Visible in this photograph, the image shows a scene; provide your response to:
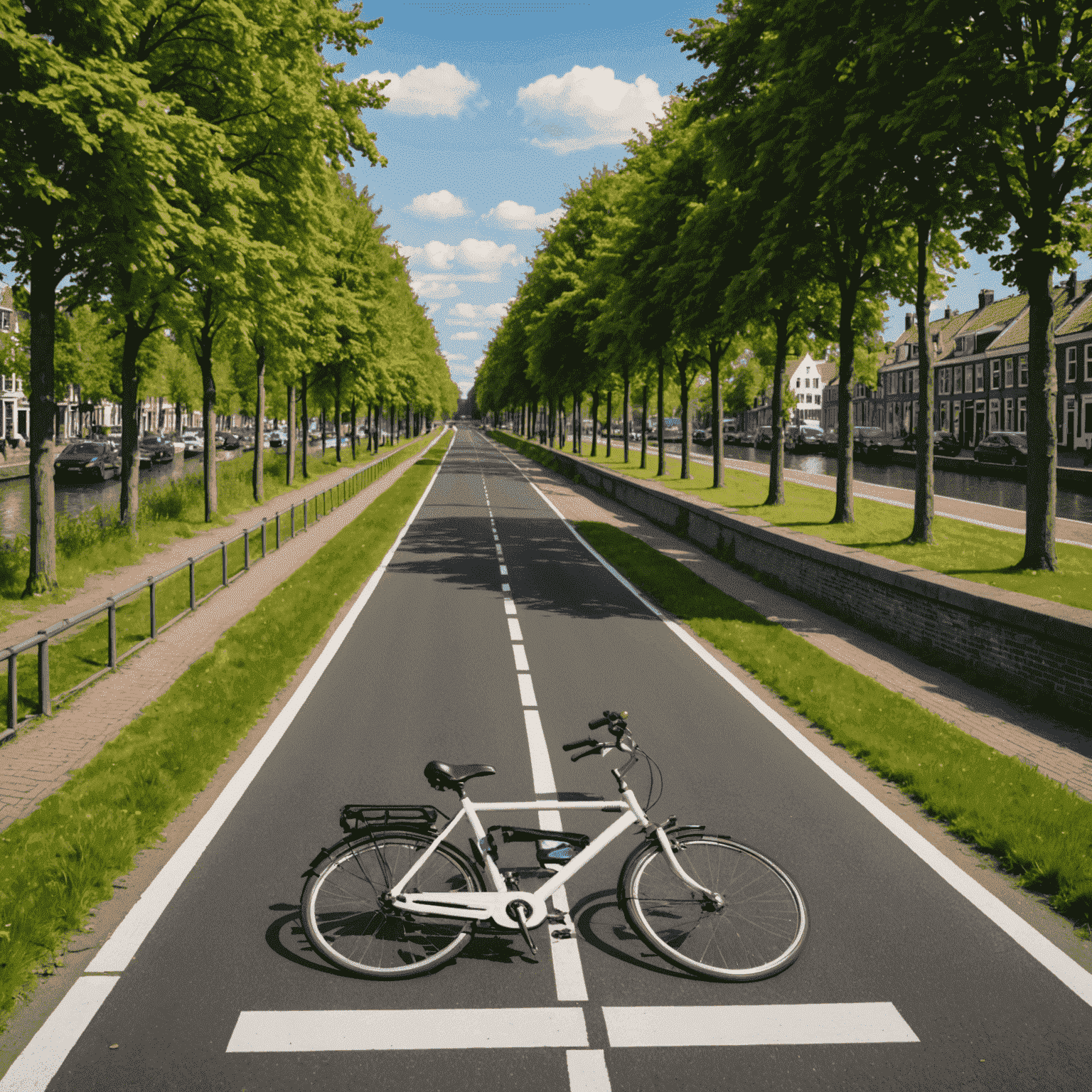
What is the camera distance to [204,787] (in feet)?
21.8

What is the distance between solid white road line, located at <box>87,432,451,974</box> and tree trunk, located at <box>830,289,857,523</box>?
12.4 m

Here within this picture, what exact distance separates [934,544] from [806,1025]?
13402 millimetres

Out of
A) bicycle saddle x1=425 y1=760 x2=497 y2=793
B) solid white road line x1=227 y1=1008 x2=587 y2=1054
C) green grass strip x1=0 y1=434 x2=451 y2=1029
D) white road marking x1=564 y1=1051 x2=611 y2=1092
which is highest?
bicycle saddle x1=425 y1=760 x2=497 y2=793

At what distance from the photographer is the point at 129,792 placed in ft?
20.6

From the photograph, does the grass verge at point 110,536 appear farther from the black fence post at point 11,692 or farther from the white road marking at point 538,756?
the white road marking at point 538,756

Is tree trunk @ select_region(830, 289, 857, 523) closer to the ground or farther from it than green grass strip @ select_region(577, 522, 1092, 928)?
farther from it

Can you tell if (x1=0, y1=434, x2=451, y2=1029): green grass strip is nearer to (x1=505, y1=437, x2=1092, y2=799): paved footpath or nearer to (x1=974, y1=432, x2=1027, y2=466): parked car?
(x1=505, y1=437, x2=1092, y2=799): paved footpath

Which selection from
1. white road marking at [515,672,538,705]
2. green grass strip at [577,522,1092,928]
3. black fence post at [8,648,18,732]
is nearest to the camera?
green grass strip at [577,522,1092,928]

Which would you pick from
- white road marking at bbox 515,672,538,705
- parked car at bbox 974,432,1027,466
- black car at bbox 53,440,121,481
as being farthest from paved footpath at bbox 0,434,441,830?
parked car at bbox 974,432,1027,466

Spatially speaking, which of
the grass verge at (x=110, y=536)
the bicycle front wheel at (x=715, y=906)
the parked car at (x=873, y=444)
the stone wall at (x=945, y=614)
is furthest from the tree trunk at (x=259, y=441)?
the parked car at (x=873, y=444)

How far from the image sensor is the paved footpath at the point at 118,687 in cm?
671

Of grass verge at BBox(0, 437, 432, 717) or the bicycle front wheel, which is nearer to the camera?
A: the bicycle front wheel

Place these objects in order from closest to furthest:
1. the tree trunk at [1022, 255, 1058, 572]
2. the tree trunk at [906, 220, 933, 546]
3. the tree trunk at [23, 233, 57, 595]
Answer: the tree trunk at [1022, 255, 1058, 572], the tree trunk at [23, 233, 57, 595], the tree trunk at [906, 220, 933, 546]

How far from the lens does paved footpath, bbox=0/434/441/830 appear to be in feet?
22.0
